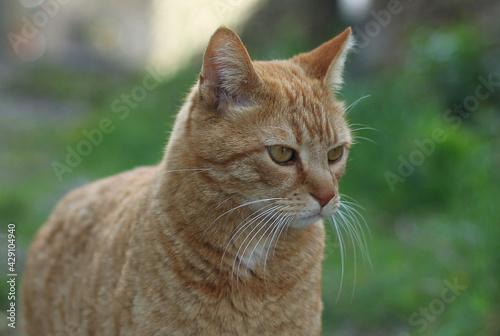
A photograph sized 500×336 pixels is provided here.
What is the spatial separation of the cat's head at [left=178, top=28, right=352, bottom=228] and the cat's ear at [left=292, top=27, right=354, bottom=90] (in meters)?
0.15

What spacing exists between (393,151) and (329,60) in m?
2.82

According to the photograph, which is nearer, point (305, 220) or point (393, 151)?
point (305, 220)

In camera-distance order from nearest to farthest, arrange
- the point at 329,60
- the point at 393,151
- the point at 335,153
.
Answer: the point at 335,153 → the point at 329,60 → the point at 393,151

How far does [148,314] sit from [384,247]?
2.84 metres

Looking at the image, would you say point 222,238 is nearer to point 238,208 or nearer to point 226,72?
point 238,208

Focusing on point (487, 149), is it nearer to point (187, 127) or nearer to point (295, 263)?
point (295, 263)

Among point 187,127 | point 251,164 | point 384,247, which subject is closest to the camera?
point 251,164

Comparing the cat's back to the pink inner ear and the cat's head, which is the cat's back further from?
the pink inner ear

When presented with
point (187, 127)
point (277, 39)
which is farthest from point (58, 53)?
point (187, 127)

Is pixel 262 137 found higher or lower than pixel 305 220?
higher

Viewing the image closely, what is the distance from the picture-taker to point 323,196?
2133 millimetres

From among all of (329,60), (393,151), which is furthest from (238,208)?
(393,151)

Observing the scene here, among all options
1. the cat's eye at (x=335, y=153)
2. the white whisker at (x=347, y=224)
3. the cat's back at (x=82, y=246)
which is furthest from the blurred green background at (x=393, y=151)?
the cat's back at (x=82, y=246)

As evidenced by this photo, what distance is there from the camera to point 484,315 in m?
3.32
